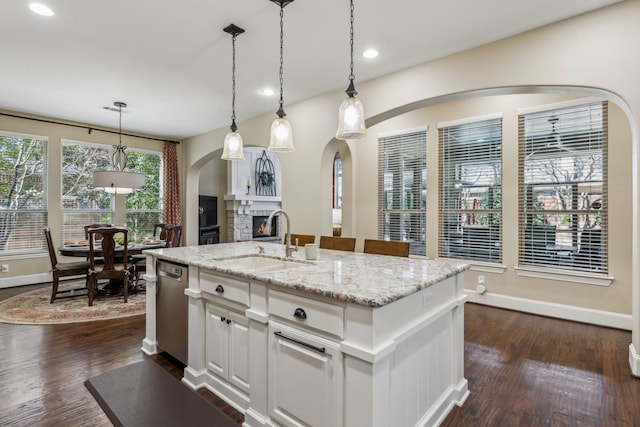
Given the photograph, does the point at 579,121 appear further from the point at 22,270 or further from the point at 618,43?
the point at 22,270

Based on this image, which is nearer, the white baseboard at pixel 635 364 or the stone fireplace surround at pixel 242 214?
the white baseboard at pixel 635 364

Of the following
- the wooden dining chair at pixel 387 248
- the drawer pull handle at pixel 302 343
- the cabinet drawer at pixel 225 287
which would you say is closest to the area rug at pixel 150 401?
the drawer pull handle at pixel 302 343

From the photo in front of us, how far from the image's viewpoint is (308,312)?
Answer: 160 centimetres

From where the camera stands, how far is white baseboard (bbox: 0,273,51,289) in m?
5.20

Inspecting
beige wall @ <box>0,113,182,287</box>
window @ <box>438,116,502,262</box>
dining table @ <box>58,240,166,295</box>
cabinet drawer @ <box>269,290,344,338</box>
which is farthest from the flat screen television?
cabinet drawer @ <box>269,290,344,338</box>

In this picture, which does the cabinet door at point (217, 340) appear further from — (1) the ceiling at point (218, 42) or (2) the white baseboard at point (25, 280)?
(2) the white baseboard at point (25, 280)

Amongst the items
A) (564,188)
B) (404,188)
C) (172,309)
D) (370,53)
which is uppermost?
(370,53)

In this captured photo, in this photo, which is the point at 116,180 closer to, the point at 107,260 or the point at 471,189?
the point at 107,260

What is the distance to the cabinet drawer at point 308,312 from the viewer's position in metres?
1.50

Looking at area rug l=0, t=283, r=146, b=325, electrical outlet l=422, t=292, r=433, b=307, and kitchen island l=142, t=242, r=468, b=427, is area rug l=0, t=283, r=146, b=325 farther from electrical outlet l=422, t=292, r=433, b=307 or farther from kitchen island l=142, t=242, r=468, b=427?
electrical outlet l=422, t=292, r=433, b=307

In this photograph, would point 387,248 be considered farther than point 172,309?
Yes

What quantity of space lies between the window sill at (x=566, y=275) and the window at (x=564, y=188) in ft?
0.23

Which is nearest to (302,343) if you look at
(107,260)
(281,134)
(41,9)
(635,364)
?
(281,134)

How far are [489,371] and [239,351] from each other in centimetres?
197
